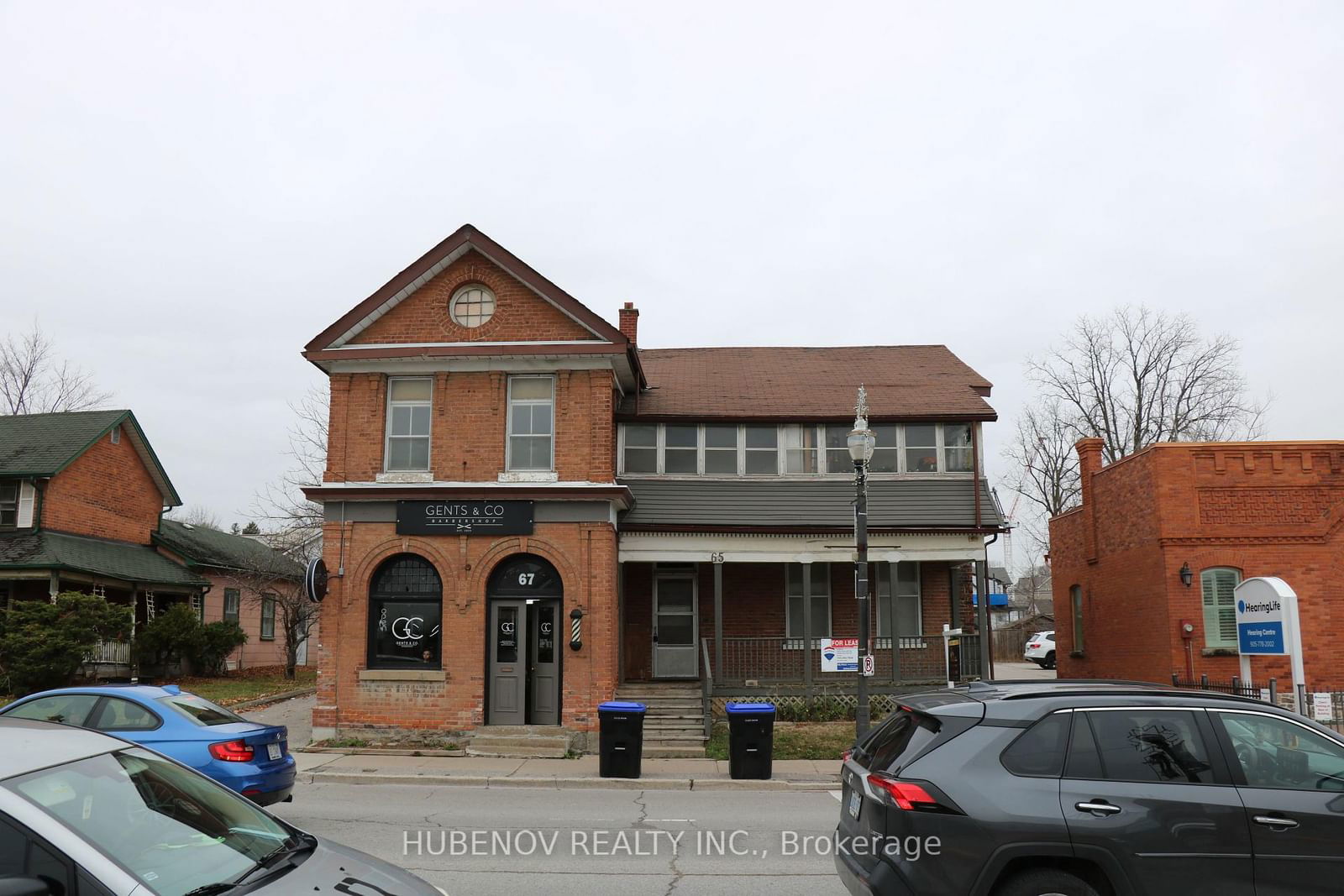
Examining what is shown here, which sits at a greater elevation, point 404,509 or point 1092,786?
point 404,509

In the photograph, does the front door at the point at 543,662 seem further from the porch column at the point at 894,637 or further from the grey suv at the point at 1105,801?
the grey suv at the point at 1105,801

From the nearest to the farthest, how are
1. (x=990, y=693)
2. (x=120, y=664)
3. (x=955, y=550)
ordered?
(x=990, y=693) < (x=955, y=550) < (x=120, y=664)

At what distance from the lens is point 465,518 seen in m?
17.9

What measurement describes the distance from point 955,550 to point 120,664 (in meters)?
21.1

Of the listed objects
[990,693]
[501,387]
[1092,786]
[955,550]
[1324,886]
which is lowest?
[1324,886]

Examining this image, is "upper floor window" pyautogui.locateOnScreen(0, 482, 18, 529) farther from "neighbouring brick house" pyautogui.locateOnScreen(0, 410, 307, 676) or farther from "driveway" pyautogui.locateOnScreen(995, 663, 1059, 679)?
"driveway" pyautogui.locateOnScreen(995, 663, 1059, 679)

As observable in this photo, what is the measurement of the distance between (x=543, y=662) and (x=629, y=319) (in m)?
9.07

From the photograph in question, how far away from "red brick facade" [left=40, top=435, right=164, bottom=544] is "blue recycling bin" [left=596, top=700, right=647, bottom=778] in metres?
19.0

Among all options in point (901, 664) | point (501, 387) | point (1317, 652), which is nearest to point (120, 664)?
point (501, 387)

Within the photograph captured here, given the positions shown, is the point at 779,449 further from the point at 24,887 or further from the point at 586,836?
the point at 24,887

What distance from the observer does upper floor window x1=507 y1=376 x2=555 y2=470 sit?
60.6ft

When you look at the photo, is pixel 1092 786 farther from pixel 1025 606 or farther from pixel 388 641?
pixel 1025 606

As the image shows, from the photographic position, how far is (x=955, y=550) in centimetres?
2034

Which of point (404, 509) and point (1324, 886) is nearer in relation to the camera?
point (1324, 886)
